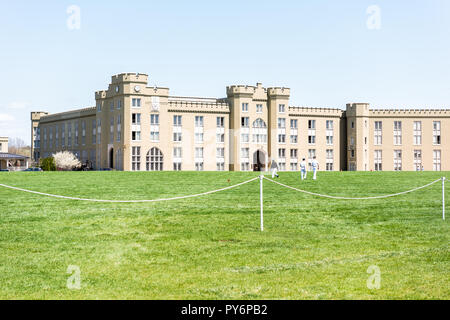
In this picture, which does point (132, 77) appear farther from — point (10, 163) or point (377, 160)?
point (10, 163)

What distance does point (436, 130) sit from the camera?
3856 inches

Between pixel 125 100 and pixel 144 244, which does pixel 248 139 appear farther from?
pixel 144 244

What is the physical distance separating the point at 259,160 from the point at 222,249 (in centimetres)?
7700

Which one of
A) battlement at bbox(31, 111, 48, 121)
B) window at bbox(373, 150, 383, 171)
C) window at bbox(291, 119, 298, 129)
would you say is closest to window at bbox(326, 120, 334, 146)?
window at bbox(291, 119, 298, 129)

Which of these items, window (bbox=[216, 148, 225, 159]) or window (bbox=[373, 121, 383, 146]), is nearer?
window (bbox=[216, 148, 225, 159])

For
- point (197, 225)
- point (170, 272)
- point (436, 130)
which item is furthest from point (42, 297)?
point (436, 130)

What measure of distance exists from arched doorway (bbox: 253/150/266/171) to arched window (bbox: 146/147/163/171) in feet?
52.7

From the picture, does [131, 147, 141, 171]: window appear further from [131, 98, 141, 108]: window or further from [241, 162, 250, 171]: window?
[241, 162, 250, 171]: window

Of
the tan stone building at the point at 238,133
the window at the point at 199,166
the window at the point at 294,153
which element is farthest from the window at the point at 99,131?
the window at the point at 294,153

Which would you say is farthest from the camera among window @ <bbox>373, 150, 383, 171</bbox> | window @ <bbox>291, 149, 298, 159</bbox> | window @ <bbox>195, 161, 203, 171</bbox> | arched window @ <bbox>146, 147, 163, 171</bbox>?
window @ <bbox>373, 150, 383, 171</bbox>

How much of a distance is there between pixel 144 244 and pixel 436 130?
9331cm

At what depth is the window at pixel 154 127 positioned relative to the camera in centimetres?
8150

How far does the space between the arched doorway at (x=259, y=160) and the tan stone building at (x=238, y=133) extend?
7.0 inches

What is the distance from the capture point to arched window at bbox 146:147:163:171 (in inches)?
3199
